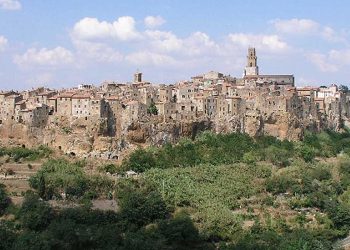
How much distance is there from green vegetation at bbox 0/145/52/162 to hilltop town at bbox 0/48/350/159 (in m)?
0.79

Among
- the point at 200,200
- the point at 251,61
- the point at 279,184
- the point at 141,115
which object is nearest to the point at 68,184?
the point at 200,200

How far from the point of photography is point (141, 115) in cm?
3925

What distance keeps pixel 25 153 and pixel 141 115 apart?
7.30 meters

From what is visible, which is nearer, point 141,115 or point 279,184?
point 279,184

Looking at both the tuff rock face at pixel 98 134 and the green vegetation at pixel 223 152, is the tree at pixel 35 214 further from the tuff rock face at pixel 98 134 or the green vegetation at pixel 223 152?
the tuff rock face at pixel 98 134

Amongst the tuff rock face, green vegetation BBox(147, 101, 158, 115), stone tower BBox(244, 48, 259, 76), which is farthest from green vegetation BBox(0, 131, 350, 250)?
stone tower BBox(244, 48, 259, 76)

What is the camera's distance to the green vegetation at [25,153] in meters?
36.8

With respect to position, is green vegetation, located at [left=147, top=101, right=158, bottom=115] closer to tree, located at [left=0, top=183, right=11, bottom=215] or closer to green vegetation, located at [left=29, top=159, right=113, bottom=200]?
green vegetation, located at [left=29, top=159, right=113, bottom=200]

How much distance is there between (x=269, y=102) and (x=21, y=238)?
927 inches

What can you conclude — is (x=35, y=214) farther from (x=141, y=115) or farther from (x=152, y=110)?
(x=152, y=110)

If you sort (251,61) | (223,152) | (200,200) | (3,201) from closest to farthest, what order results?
(3,201)
(200,200)
(223,152)
(251,61)

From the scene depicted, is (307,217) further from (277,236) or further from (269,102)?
(269,102)

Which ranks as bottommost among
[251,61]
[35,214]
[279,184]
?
[35,214]

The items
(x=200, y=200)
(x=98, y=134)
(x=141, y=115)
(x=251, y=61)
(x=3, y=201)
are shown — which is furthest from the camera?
(x=251, y=61)
